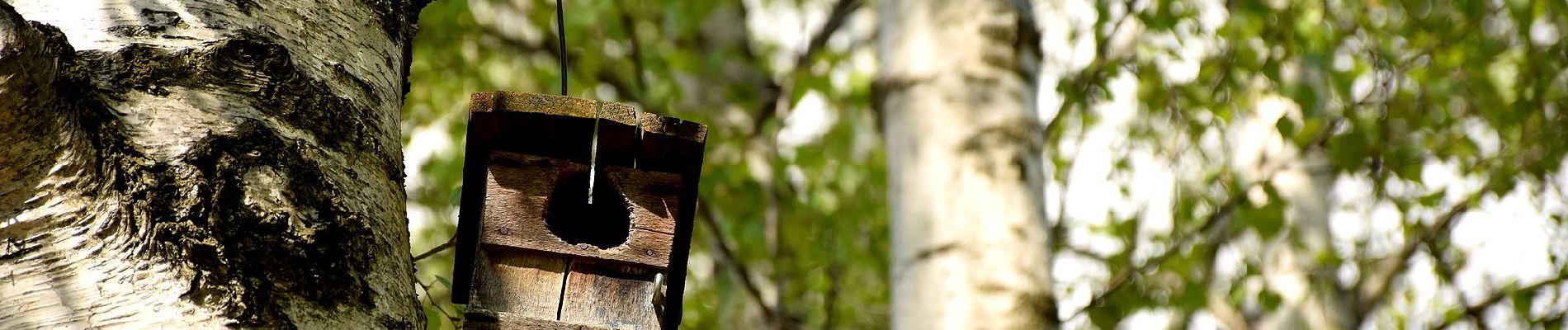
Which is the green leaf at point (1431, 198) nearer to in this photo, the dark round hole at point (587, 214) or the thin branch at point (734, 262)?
the thin branch at point (734, 262)

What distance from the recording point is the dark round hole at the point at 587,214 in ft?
6.12

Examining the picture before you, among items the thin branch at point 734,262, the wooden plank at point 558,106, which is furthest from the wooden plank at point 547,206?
the thin branch at point 734,262

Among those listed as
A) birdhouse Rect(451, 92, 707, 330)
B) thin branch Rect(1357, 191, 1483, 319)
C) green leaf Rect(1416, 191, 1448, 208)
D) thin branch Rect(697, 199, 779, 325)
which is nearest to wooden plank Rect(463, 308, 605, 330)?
birdhouse Rect(451, 92, 707, 330)

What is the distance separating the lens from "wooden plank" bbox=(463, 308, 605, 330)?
1.58 meters

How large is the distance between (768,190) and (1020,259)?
2312mm

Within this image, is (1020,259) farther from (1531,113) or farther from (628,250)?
(1531,113)

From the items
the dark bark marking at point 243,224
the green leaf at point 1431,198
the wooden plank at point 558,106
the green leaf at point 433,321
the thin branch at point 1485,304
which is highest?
the dark bark marking at point 243,224

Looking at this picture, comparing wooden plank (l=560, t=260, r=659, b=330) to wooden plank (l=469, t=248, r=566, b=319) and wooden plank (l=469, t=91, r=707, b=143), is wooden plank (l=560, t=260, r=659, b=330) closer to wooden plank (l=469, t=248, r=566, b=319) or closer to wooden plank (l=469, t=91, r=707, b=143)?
wooden plank (l=469, t=248, r=566, b=319)

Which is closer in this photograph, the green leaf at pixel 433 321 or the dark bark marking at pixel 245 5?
the dark bark marking at pixel 245 5

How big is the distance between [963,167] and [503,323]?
1473 mm

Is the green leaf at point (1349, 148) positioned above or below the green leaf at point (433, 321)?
below

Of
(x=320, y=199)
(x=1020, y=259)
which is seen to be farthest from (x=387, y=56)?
(x=1020, y=259)

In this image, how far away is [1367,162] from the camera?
5.28 m

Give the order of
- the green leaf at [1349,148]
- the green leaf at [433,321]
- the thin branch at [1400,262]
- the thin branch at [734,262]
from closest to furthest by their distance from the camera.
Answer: the green leaf at [433,321], the thin branch at [734,262], the green leaf at [1349,148], the thin branch at [1400,262]
